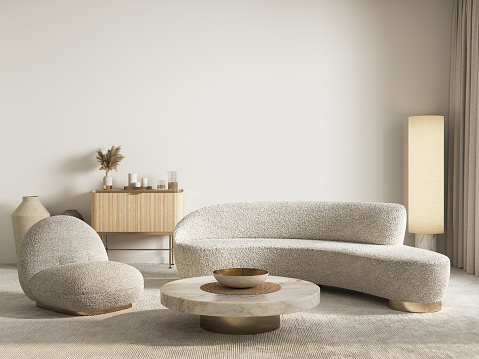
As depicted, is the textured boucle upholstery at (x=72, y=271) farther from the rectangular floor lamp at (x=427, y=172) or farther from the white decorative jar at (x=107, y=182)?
the rectangular floor lamp at (x=427, y=172)

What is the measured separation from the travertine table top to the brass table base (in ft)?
0.47

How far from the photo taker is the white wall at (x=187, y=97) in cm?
633

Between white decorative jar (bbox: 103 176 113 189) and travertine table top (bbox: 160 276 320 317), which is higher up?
white decorative jar (bbox: 103 176 113 189)

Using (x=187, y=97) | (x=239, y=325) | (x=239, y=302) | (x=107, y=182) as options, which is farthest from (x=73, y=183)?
(x=239, y=302)

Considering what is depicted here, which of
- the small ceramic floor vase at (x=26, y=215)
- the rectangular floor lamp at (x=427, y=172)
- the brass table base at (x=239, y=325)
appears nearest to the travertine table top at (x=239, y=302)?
the brass table base at (x=239, y=325)

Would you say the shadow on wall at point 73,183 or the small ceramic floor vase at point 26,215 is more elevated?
the shadow on wall at point 73,183

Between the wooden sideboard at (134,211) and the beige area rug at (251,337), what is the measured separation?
1800mm

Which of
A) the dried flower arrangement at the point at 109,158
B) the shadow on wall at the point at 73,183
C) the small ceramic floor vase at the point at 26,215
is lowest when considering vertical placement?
the small ceramic floor vase at the point at 26,215

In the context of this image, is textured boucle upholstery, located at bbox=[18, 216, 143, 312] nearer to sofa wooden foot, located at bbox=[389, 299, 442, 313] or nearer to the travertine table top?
the travertine table top

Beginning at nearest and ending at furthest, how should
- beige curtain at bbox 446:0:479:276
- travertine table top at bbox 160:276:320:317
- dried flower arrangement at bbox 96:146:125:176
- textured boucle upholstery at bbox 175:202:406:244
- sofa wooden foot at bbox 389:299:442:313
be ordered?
travertine table top at bbox 160:276:320:317 < sofa wooden foot at bbox 389:299:442:313 < textured boucle upholstery at bbox 175:202:406:244 < beige curtain at bbox 446:0:479:276 < dried flower arrangement at bbox 96:146:125:176

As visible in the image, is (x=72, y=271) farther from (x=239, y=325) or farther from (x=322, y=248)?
(x=322, y=248)

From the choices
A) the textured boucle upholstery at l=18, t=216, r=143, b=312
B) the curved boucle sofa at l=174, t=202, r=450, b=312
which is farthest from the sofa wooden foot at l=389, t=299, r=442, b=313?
the textured boucle upholstery at l=18, t=216, r=143, b=312

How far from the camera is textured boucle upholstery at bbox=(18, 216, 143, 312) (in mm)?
3615

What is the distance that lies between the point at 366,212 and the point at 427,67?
229 centimetres
